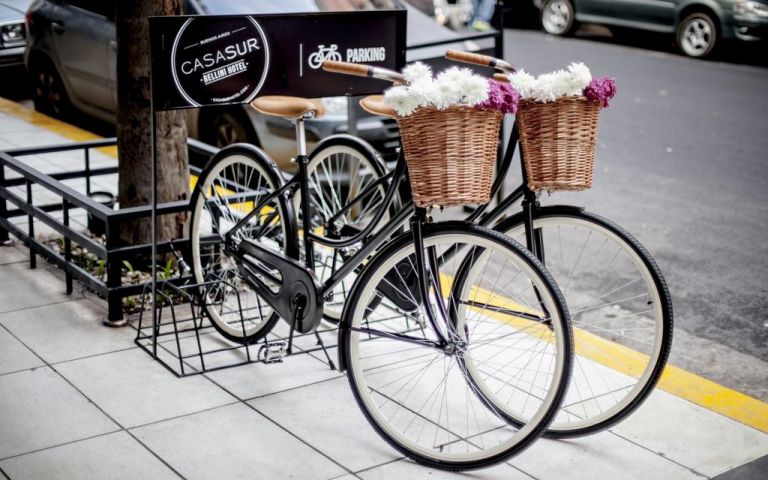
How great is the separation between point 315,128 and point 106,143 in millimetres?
2013

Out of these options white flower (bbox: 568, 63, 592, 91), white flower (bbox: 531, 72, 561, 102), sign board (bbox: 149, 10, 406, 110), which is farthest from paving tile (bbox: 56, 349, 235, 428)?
white flower (bbox: 568, 63, 592, 91)

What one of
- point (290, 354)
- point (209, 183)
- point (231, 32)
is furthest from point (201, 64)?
point (290, 354)

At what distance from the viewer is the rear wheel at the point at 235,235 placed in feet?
16.4

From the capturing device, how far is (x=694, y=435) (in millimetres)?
4375

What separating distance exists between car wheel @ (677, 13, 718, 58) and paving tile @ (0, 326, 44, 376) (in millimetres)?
13349

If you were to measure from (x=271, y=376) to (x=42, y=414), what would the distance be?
3.41 ft

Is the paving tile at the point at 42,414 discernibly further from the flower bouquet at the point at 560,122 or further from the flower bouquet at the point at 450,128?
the flower bouquet at the point at 560,122

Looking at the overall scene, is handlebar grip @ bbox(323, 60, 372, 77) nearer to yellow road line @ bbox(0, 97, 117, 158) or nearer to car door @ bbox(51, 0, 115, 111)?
yellow road line @ bbox(0, 97, 117, 158)

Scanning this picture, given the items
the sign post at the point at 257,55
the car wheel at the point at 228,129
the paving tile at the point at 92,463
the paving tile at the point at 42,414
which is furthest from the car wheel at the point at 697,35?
the paving tile at the point at 92,463

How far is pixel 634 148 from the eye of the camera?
33.8ft

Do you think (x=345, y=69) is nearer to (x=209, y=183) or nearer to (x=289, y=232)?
(x=289, y=232)

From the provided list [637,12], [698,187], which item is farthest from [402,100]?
[637,12]

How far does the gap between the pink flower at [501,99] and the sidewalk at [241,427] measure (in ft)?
→ 4.64

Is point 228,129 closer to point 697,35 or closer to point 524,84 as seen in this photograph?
point 524,84
